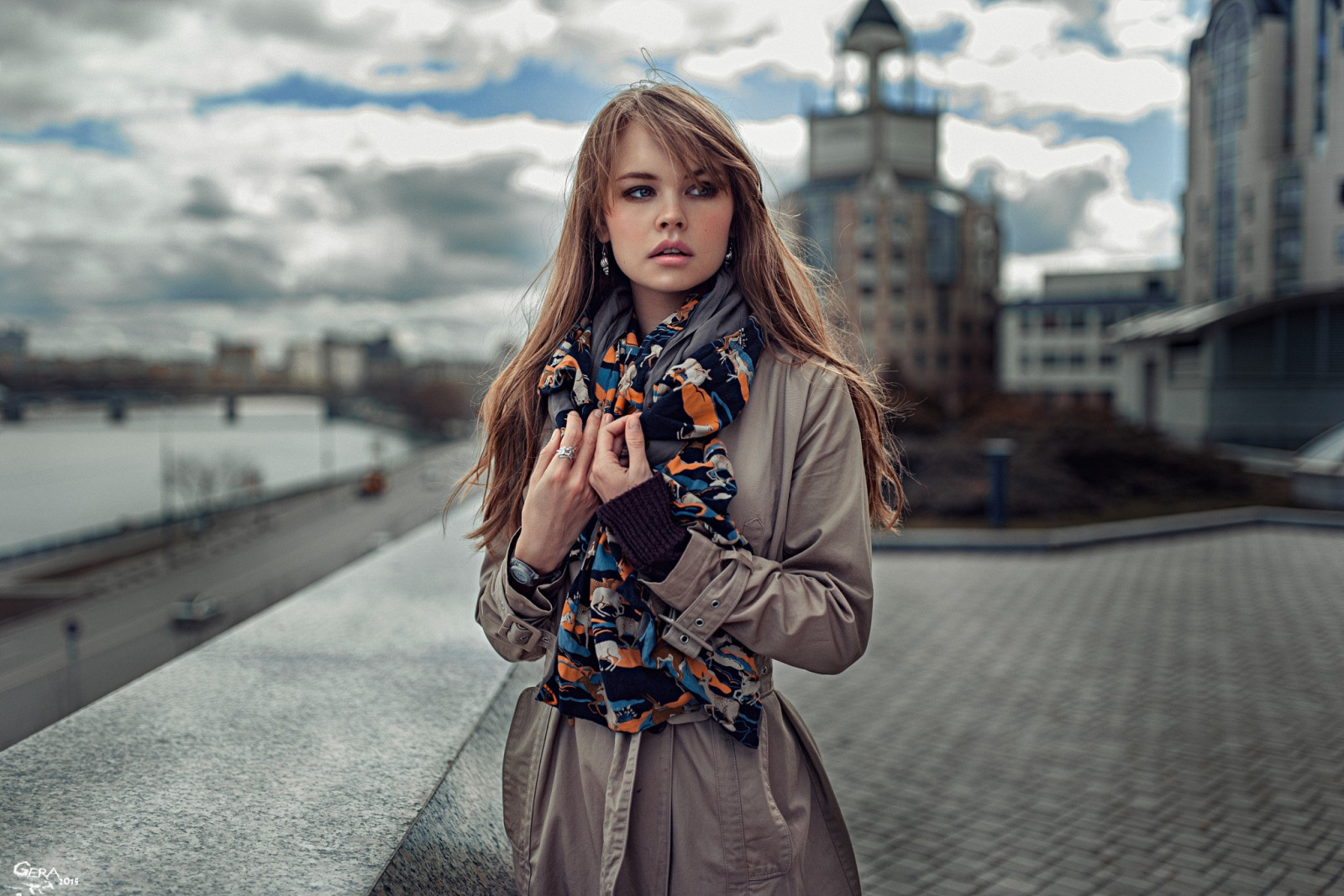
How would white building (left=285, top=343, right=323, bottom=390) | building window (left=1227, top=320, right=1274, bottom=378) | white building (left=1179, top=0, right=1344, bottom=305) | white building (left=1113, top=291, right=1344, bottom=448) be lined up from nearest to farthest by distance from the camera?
white building (left=1179, top=0, right=1344, bottom=305) → white building (left=1113, top=291, right=1344, bottom=448) → building window (left=1227, top=320, right=1274, bottom=378) → white building (left=285, top=343, right=323, bottom=390)

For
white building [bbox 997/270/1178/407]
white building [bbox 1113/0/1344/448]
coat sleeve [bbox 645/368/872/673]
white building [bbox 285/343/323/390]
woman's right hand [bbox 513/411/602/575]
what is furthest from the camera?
white building [bbox 997/270/1178/407]

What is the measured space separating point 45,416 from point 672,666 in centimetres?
3377

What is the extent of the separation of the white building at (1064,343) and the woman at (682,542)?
56450 mm

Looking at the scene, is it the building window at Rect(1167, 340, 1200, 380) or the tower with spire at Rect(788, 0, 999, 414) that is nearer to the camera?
the building window at Rect(1167, 340, 1200, 380)

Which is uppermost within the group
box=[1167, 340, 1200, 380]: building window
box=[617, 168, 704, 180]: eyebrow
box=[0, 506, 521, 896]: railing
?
box=[1167, 340, 1200, 380]: building window

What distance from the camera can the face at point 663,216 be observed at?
1.42 meters

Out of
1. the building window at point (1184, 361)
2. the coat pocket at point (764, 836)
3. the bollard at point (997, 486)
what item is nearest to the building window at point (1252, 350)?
the building window at point (1184, 361)

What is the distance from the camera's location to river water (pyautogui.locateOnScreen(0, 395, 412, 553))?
63469 mm

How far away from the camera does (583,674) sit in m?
1.41

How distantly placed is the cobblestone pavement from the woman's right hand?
299 centimetres

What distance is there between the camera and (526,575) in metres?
1.42

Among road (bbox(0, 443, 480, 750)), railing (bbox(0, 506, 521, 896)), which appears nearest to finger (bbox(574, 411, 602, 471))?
railing (bbox(0, 506, 521, 896))

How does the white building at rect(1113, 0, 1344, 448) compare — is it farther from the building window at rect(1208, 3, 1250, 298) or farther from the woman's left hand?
the woman's left hand

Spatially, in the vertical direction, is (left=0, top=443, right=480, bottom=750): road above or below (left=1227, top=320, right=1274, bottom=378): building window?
below
